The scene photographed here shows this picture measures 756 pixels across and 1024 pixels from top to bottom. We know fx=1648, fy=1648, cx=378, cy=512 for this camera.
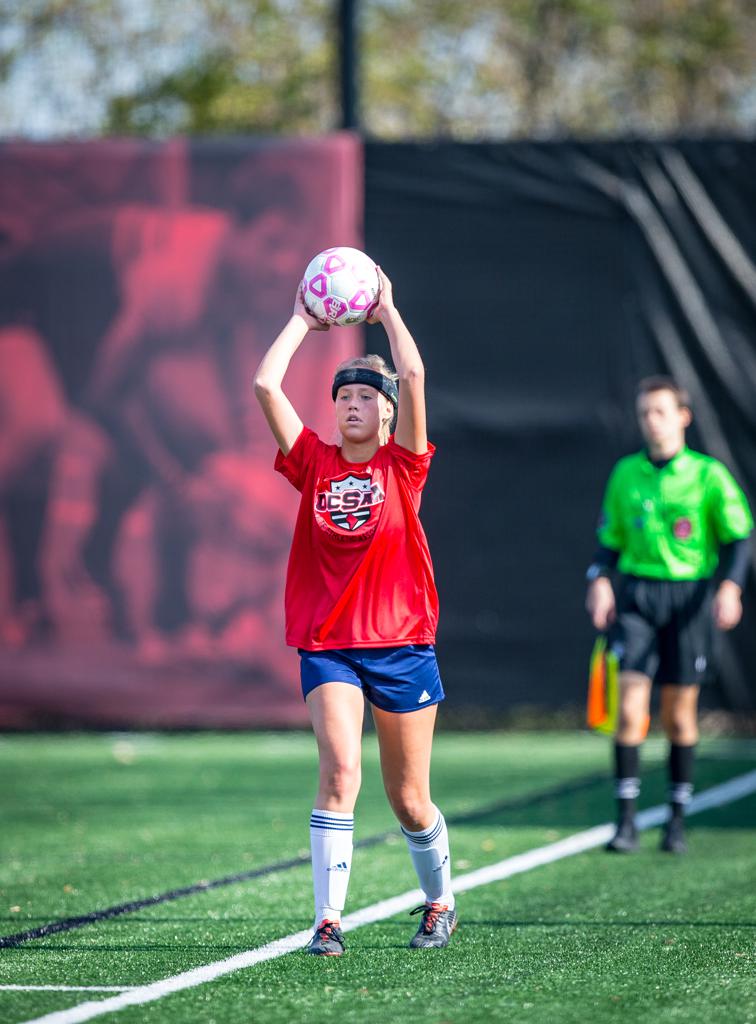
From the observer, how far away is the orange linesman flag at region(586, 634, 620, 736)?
852 centimetres

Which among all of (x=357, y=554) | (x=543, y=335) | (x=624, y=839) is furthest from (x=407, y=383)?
(x=543, y=335)

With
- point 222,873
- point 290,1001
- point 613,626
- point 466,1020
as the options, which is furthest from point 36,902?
point 613,626

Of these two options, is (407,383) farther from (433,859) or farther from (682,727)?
(682,727)

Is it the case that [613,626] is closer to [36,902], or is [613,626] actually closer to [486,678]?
[36,902]

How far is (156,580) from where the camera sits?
42.9 ft

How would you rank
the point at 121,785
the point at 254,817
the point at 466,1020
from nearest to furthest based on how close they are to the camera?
the point at 466,1020, the point at 254,817, the point at 121,785

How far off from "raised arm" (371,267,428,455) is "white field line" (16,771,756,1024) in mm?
1779

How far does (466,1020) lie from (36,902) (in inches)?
105

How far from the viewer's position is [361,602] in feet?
18.1

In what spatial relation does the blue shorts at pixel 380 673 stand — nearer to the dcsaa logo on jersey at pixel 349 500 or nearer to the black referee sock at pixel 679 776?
the dcsaa logo on jersey at pixel 349 500

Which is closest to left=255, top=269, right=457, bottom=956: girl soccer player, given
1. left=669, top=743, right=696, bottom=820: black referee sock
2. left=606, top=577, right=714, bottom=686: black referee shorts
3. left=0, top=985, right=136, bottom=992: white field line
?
left=0, top=985, right=136, bottom=992: white field line

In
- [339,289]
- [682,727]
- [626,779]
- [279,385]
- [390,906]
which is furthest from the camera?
[682,727]

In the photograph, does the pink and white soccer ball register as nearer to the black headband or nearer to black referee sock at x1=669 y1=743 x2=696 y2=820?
the black headband

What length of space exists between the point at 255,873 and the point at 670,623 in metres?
2.53
